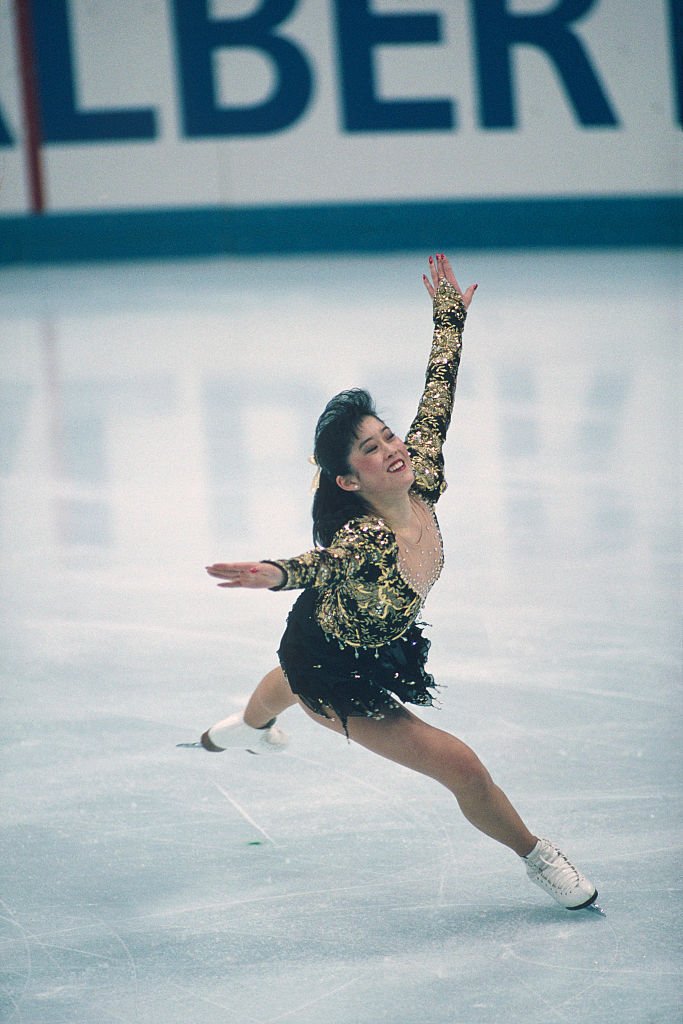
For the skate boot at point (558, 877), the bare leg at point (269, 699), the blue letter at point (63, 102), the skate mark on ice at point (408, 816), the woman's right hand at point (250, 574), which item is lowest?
the skate mark on ice at point (408, 816)

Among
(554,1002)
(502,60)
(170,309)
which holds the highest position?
(502,60)

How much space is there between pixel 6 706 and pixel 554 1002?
1.78 metres

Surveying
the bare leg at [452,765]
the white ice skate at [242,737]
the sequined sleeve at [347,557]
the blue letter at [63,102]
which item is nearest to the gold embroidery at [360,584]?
the sequined sleeve at [347,557]

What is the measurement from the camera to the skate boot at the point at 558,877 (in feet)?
8.40

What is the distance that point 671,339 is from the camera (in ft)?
26.6

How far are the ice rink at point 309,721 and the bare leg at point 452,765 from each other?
0.17m

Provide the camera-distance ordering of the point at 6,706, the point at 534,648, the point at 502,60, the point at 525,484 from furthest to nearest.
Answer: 1. the point at 502,60
2. the point at 525,484
3. the point at 534,648
4. the point at 6,706

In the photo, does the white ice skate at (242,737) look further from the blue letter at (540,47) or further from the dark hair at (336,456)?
the blue letter at (540,47)

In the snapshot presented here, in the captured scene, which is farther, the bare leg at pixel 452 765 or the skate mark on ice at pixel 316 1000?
the bare leg at pixel 452 765

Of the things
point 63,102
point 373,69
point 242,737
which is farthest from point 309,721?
point 63,102

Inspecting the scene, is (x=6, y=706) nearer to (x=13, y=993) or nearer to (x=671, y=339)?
(x=13, y=993)

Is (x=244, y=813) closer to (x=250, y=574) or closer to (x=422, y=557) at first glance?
(x=422, y=557)

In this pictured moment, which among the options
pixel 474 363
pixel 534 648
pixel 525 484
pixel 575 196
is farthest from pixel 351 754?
pixel 575 196

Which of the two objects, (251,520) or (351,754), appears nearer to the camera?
(351,754)
